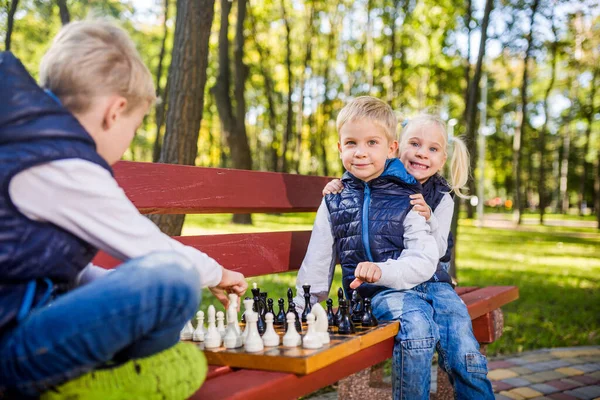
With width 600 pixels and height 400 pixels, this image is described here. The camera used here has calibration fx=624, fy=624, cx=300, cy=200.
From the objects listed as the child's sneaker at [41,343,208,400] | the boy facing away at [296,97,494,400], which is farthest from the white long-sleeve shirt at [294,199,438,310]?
the child's sneaker at [41,343,208,400]

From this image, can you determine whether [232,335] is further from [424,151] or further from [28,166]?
[424,151]

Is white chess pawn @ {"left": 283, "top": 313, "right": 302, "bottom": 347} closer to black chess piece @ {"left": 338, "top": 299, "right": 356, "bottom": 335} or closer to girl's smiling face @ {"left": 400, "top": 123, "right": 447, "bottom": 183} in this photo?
black chess piece @ {"left": 338, "top": 299, "right": 356, "bottom": 335}

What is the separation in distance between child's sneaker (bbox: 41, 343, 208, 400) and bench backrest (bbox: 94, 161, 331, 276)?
0.89 metres

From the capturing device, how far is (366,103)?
3.31 metres

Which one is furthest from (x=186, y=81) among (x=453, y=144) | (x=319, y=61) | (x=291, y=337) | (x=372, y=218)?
(x=319, y=61)

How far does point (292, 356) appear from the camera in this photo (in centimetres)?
198

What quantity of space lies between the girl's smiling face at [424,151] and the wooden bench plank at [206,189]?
25.4 inches

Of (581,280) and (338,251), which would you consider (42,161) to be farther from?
(581,280)

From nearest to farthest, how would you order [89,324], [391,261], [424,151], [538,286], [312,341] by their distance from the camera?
[89,324] < [312,341] < [391,261] < [424,151] < [538,286]

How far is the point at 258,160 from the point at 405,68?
70.5 feet

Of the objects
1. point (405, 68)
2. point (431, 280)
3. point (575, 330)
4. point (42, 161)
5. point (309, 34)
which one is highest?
point (309, 34)

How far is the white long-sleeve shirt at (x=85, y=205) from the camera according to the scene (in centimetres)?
160

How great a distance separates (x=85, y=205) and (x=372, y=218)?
1.82 m

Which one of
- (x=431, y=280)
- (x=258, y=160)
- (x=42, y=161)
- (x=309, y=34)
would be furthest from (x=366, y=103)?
(x=258, y=160)
